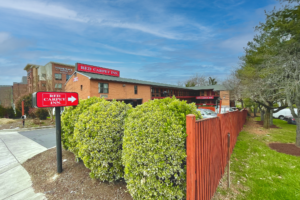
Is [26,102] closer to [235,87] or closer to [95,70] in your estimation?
[95,70]

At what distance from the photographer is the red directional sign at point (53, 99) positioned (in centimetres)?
401

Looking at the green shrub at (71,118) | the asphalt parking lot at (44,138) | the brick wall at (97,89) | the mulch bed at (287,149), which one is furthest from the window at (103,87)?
the mulch bed at (287,149)

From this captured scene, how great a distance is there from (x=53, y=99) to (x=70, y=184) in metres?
2.43

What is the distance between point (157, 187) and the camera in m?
2.53

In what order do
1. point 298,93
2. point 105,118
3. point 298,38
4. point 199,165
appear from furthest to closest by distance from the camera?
1. point 298,38
2. point 298,93
3. point 105,118
4. point 199,165

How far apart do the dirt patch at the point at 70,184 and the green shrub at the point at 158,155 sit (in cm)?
66

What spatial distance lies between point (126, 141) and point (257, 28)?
49.2 feet

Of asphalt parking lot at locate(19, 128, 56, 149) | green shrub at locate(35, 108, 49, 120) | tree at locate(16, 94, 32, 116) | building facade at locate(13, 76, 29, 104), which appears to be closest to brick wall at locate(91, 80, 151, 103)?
green shrub at locate(35, 108, 49, 120)

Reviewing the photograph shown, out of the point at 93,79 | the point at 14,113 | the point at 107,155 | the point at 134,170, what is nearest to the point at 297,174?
the point at 134,170

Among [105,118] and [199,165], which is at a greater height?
[105,118]

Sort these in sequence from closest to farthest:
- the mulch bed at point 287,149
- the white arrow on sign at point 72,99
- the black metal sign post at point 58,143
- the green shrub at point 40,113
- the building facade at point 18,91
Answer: the black metal sign post at point 58,143
the white arrow on sign at point 72,99
the mulch bed at point 287,149
the green shrub at point 40,113
the building facade at point 18,91

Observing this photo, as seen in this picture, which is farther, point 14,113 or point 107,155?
point 14,113

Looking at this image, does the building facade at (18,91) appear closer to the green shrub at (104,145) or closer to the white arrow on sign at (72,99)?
the white arrow on sign at (72,99)

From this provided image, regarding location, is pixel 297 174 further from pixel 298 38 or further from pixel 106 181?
pixel 298 38
